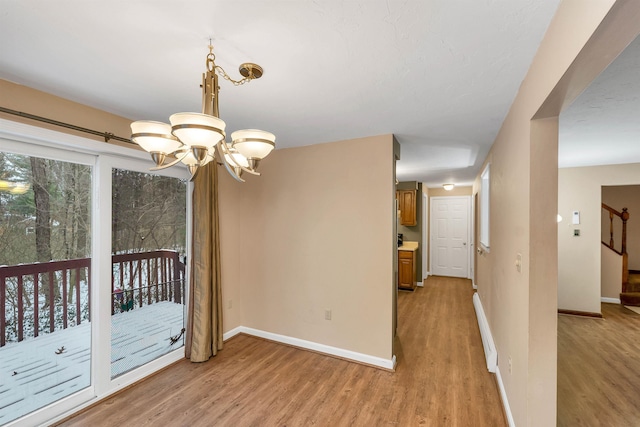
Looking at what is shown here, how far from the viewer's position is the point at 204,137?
115cm

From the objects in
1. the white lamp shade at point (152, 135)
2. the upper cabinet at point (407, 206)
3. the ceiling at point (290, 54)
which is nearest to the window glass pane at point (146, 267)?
the ceiling at point (290, 54)

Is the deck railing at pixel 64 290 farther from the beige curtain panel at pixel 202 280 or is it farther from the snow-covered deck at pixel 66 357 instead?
the beige curtain panel at pixel 202 280

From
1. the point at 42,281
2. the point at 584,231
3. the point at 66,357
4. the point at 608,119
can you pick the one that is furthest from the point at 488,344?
the point at 42,281

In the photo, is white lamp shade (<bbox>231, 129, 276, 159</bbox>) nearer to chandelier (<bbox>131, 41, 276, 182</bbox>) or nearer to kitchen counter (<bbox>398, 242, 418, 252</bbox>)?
chandelier (<bbox>131, 41, 276, 182</bbox>)

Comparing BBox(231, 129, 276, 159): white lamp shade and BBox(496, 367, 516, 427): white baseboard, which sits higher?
BBox(231, 129, 276, 159): white lamp shade

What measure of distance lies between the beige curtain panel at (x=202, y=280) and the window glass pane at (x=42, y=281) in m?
0.86

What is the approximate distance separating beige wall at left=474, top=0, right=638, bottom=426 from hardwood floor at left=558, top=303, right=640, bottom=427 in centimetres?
68

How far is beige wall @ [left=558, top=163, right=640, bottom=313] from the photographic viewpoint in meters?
4.19

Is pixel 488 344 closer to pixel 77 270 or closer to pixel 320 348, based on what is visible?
pixel 320 348

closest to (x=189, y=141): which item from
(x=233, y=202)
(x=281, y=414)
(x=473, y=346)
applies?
(x=281, y=414)

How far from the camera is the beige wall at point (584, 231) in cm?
419

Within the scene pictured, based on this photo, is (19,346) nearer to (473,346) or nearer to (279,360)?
(279,360)

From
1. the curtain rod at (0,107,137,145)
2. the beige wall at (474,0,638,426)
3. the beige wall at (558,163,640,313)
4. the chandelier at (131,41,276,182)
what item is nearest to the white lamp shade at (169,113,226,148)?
the chandelier at (131,41,276,182)

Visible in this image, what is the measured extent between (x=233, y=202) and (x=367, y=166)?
182 centimetres
